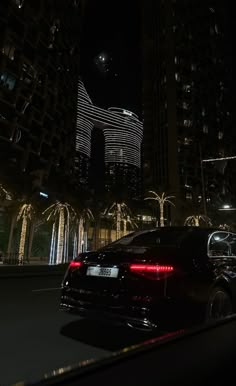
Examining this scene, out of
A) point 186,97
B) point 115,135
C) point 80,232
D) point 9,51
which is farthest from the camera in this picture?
point 115,135

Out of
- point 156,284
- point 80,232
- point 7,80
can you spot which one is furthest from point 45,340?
point 7,80

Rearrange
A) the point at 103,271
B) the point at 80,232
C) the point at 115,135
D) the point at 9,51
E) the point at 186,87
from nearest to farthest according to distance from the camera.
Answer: the point at 103,271 → the point at 80,232 → the point at 9,51 → the point at 186,87 → the point at 115,135

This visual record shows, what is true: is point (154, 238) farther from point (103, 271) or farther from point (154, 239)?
point (103, 271)

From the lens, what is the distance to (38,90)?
5575 centimetres

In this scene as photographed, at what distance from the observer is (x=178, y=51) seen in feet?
349

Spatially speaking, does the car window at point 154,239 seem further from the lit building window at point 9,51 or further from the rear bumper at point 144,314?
the lit building window at point 9,51

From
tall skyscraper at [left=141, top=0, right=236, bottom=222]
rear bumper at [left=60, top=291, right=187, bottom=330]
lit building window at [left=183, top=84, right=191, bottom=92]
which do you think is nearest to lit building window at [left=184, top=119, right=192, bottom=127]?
tall skyscraper at [left=141, top=0, right=236, bottom=222]

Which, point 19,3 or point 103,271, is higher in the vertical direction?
point 19,3

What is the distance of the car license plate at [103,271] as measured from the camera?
197 inches

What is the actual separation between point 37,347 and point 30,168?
49211 mm

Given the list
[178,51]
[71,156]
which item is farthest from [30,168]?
[178,51]

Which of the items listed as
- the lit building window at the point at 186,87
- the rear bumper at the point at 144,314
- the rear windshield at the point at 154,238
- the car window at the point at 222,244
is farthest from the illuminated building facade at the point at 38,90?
the lit building window at the point at 186,87

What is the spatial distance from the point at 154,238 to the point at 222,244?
1.09m

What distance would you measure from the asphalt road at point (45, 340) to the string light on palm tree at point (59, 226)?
25.6m
